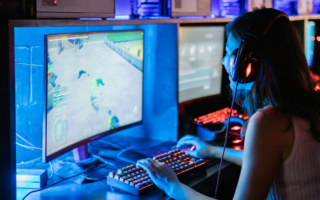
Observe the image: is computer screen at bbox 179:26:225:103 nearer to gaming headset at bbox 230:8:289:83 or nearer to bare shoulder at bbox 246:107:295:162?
gaming headset at bbox 230:8:289:83

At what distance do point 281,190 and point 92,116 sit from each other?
0.72m

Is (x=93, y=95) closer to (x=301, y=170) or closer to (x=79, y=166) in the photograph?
(x=79, y=166)

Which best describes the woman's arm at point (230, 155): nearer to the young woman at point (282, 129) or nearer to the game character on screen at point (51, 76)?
the young woman at point (282, 129)

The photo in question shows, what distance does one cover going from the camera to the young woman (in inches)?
33.9

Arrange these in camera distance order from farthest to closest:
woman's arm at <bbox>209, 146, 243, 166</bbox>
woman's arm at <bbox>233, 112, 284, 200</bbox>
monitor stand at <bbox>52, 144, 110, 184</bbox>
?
1. woman's arm at <bbox>209, 146, 243, 166</bbox>
2. monitor stand at <bbox>52, 144, 110, 184</bbox>
3. woman's arm at <bbox>233, 112, 284, 200</bbox>

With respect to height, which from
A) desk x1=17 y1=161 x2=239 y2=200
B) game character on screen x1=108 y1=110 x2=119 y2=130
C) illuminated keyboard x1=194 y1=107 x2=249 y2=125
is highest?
game character on screen x1=108 y1=110 x2=119 y2=130

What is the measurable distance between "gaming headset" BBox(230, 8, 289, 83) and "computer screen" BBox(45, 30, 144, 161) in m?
0.54

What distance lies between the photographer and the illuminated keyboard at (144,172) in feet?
3.46

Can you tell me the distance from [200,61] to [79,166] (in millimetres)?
898

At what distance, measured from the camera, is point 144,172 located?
3.73 feet

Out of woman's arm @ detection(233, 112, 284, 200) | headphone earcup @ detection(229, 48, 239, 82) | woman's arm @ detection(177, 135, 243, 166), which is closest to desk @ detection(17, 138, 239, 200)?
woman's arm @ detection(177, 135, 243, 166)

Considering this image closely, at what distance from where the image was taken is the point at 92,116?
1.29 metres

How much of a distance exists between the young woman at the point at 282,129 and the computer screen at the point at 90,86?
0.50 metres

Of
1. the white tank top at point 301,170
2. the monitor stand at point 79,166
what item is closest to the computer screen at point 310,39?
the white tank top at point 301,170
